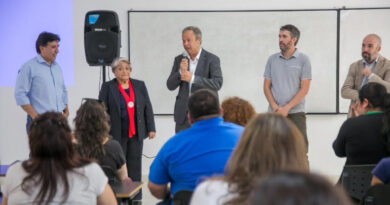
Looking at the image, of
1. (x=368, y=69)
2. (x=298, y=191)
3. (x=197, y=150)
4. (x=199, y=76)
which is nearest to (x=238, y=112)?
(x=197, y=150)

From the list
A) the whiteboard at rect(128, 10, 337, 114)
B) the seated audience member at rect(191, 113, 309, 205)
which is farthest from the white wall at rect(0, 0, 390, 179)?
the seated audience member at rect(191, 113, 309, 205)

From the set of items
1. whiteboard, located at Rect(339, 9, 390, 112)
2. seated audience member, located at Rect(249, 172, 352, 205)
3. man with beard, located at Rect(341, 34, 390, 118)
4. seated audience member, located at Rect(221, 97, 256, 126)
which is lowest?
seated audience member, located at Rect(221, 97, 256, 126)

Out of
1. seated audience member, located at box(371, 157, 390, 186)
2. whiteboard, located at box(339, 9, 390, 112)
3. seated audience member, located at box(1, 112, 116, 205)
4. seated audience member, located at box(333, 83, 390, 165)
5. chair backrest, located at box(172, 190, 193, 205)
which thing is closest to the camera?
seated audience member, located at box(1, 112, 116, 205)

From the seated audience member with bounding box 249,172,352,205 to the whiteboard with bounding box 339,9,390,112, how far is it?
17.6ft

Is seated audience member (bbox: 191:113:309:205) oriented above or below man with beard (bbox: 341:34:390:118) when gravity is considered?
below

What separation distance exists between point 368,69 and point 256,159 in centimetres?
304

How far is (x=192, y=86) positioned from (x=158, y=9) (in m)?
1.96

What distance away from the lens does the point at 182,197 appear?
85.9 inches


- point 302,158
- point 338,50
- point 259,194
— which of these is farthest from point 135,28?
point 259,194

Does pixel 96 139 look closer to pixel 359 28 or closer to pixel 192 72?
pixel 192 72

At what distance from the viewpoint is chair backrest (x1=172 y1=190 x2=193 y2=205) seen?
2174mm

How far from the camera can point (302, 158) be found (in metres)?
1.59

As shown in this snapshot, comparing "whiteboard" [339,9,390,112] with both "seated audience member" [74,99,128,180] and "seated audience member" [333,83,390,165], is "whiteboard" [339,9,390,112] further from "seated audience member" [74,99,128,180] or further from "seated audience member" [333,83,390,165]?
"seated audience member" [74,99,128,180]

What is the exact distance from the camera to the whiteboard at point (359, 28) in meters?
5.79
